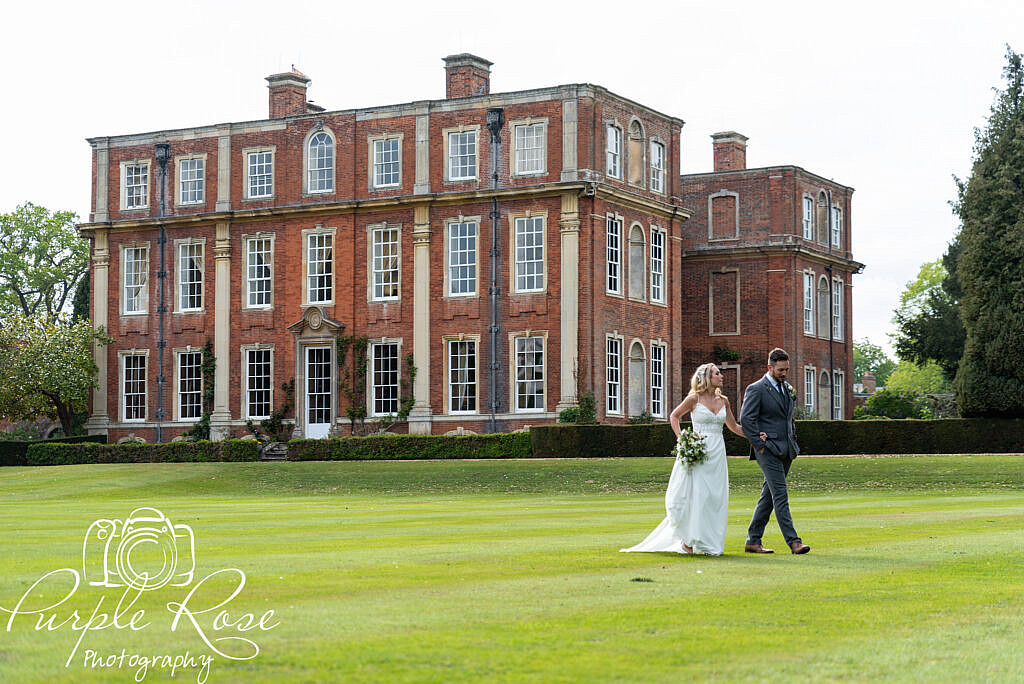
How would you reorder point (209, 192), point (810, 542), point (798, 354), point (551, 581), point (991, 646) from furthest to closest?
1. point (798, 354)
2. point (209, 192)
3. point (810, 542)
4. point (551, 581)
5. point (991, 646)

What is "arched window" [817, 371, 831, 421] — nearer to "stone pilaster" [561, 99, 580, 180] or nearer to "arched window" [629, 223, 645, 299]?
"arched window" [629, 223, 645, 299]

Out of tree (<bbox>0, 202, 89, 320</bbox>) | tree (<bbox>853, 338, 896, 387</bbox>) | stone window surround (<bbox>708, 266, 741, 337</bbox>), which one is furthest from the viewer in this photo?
tree (<bbox>853, 338, 896, 387</bbox>)

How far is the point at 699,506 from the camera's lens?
1305cm

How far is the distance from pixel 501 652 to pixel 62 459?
41313mm

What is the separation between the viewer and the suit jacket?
13.4m

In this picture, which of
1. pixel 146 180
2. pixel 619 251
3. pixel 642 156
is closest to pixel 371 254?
pixel 619 251

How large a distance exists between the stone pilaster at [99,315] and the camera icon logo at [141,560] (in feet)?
128

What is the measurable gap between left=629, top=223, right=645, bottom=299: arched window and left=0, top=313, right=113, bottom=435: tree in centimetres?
1870

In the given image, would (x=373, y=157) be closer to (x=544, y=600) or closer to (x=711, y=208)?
(x=711, y=208)

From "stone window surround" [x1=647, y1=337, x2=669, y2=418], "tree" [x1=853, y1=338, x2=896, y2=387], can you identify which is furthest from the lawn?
"tree" [x1=853, y1=338, x2=896, y2=387]

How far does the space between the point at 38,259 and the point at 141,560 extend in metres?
66.2

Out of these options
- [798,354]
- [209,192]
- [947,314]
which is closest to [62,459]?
[209,192]

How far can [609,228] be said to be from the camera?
4538 centimetres

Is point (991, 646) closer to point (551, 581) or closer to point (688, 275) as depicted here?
point (551, 581)
